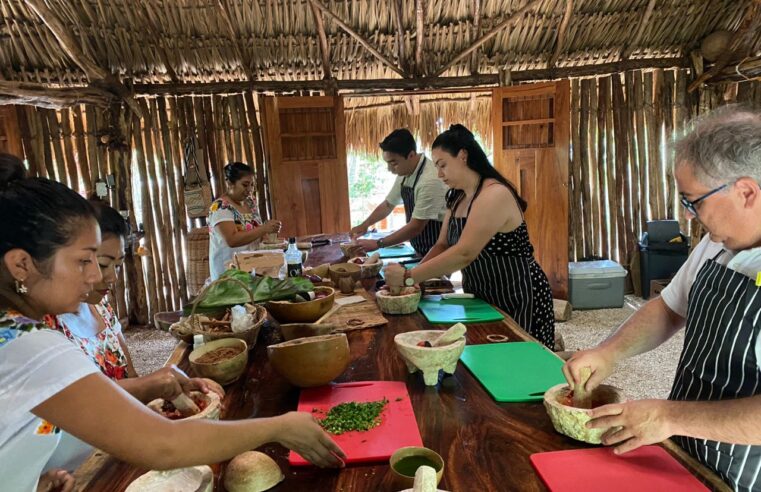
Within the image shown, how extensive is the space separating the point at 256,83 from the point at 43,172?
2.47m

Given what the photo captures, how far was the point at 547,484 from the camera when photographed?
3.64 ft

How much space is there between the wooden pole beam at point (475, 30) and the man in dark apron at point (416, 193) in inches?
73.0

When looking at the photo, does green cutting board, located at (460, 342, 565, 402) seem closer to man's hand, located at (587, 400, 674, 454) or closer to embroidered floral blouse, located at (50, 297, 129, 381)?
man's hand, located at (587, 400, 674, 454)

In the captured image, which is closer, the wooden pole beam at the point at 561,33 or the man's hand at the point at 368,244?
the man's hand at the point at 368,244

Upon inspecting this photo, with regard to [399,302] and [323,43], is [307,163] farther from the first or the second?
[399,302]

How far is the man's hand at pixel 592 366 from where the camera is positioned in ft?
4.49

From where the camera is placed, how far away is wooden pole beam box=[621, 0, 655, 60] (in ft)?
17.1

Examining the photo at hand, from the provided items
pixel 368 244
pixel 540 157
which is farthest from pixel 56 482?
pixel 540 157

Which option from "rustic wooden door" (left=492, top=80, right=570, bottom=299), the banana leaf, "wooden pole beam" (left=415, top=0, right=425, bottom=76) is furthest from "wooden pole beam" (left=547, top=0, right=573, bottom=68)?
the banana leaf

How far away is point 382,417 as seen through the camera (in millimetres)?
1426

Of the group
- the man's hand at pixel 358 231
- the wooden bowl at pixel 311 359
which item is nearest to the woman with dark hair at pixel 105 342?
the wooden bowl at pixel 311 359

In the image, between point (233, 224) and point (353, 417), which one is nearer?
point (353, 417)

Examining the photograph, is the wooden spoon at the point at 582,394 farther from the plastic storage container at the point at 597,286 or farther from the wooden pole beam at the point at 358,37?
the plastic storage container at the point at 597,286

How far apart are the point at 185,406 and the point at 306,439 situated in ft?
1.31
